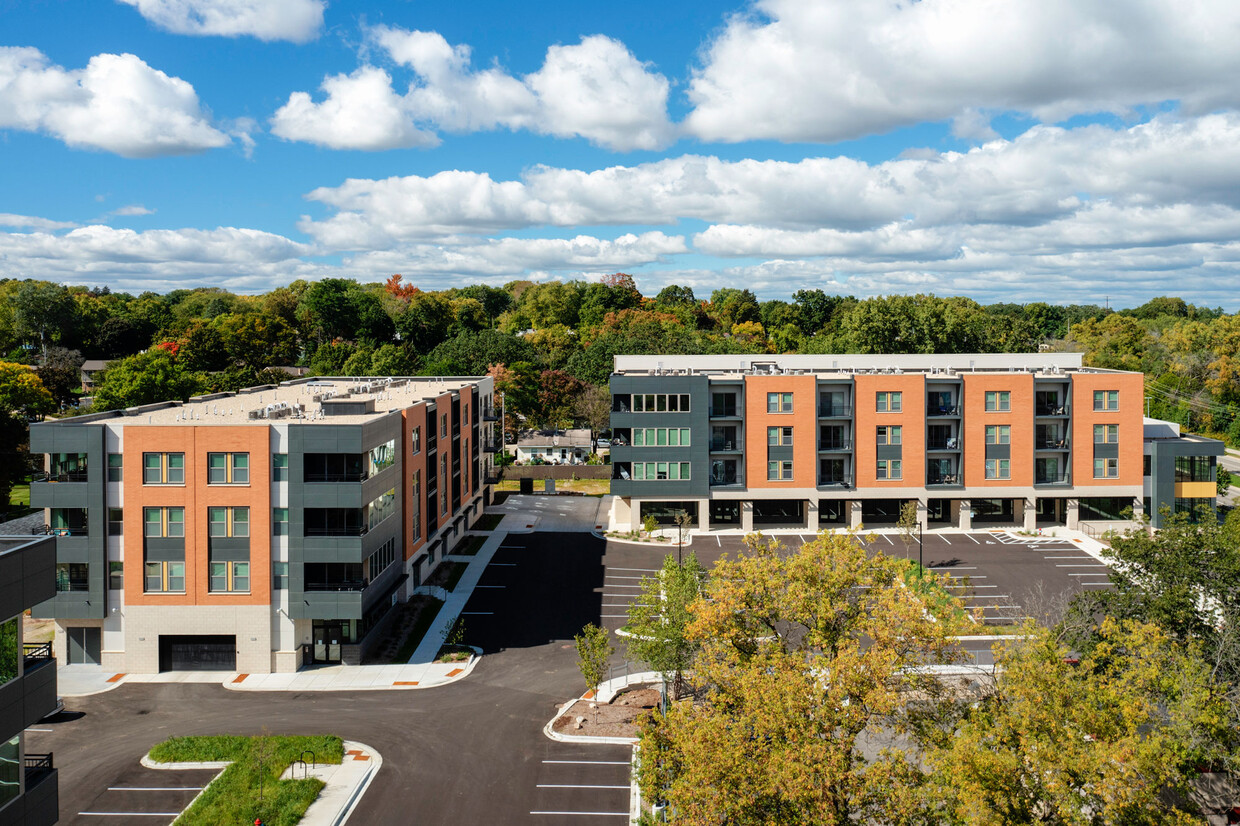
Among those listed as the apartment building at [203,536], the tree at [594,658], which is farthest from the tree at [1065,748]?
the apartment building at [203,536]

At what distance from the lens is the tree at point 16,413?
242 feet

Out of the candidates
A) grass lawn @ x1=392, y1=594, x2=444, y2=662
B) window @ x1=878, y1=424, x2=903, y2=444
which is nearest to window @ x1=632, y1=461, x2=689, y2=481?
window @ x1=878, y1=424, x2=903, y2=444

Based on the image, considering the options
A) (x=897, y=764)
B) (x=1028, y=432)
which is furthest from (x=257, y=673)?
(x=1028, y=432)

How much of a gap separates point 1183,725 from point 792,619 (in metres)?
12.0

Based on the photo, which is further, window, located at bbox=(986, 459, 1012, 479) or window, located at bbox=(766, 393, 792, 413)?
window, located at bbox=(986, 459, 1012, 479)

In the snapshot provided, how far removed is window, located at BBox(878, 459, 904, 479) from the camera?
238 feet

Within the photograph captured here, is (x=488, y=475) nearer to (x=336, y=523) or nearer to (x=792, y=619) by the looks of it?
(x=336, y=523)

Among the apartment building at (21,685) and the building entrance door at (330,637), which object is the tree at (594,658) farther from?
the apartment building at (21,685)

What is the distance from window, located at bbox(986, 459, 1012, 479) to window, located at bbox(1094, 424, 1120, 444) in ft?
25.7

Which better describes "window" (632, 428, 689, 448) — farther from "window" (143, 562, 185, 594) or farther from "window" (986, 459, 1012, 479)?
"window" (143, 562, 185, 594)

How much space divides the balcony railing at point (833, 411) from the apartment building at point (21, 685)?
2396 inches

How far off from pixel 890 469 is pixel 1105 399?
19.6 m

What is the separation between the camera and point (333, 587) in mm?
44719

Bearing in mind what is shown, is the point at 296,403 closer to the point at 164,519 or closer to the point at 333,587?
the point at 164,519
